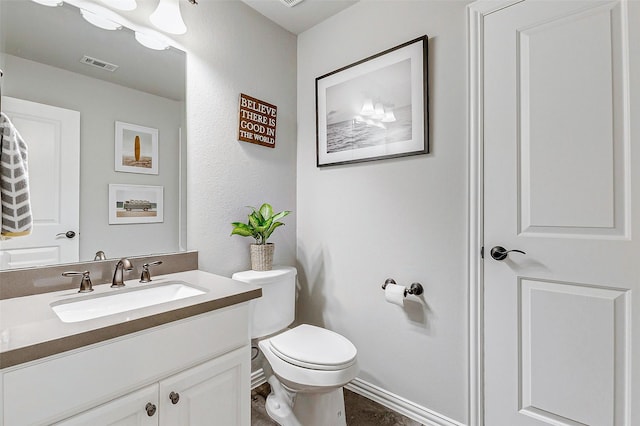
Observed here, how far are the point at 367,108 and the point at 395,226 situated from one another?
72 cm

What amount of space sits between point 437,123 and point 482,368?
1201 millimetres

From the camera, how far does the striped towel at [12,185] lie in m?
0.82

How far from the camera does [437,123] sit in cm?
152

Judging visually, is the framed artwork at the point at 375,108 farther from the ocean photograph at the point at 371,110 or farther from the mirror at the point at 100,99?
the mirror at the point at 100,99

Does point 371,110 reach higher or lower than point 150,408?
higher

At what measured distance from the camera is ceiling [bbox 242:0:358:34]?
6.01ft

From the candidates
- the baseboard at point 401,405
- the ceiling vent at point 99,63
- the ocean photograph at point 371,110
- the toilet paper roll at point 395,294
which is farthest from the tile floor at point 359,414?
the ceiling vent at point 99,63

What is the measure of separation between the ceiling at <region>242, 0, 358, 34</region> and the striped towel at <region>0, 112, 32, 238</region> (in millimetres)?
1523

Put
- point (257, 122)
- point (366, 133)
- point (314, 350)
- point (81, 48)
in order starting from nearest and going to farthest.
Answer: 1. point (81, 48)
2. point (314, 350)
3. point (366, 133)
4. point (257, 122)

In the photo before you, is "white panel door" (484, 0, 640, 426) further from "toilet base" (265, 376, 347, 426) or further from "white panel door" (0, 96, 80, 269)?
"white panel door" (0, 96, 80, 269)

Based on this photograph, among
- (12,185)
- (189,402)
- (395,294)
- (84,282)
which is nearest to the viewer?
(12,185)

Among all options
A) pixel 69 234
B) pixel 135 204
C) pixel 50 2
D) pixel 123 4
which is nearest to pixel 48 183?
pixel 69 234

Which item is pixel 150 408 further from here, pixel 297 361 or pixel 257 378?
pixel 257 378

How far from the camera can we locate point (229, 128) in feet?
5.75
